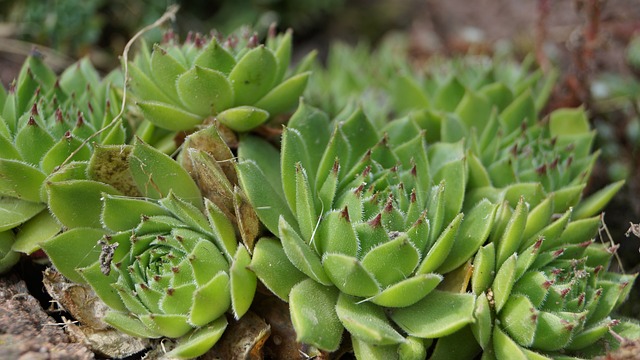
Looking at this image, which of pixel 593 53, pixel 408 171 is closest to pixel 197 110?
pixel 408 171

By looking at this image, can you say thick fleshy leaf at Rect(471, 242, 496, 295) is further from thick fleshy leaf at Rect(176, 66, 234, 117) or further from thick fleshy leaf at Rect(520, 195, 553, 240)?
thick fleshy leaf at Rect(176, 66, 234, 117)

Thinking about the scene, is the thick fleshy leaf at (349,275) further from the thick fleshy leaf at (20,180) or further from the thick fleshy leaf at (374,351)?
the thick fleshy leaf at (20,180)

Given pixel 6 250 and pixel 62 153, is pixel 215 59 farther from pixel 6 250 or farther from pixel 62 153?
pixel 6 250

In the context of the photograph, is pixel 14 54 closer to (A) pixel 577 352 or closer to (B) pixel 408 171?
(B) pixel 408 171

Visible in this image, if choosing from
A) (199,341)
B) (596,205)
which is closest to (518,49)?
(596,205)

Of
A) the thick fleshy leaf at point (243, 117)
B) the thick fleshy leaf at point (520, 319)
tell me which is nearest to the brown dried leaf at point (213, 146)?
the thick fleshy leaf at point (243, 117)

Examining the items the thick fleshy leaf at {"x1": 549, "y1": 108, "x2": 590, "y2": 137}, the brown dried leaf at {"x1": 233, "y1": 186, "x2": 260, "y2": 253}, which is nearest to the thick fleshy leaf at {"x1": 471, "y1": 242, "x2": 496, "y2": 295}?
the brown dried leaf at {"x1": 233, "y1": 186, "x2": 260, "y2": 253}
